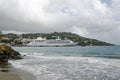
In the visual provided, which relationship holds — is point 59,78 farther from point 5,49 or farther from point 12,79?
point 5,49

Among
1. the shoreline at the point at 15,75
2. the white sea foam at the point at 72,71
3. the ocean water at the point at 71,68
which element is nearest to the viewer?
the shoreline at the point at 15,75

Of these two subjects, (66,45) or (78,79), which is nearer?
(78,79)

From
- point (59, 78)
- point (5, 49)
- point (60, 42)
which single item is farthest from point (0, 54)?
point (60, 42)

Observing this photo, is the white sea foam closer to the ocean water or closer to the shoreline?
the ocean water

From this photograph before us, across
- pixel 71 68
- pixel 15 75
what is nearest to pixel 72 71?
pixel 71 68

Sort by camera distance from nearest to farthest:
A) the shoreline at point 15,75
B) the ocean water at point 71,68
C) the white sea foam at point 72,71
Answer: the shoreline at point 15,75 → the white sea foam at point 72,71 → the ocean water at point 71,68

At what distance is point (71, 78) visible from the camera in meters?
22.0

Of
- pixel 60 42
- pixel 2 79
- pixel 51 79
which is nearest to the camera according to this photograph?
pixel 2 79

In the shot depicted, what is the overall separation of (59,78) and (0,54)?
2127cm

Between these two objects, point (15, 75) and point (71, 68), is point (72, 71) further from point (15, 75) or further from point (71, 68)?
point (15, 75)

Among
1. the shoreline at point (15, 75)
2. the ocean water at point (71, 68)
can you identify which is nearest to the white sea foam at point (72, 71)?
the ocean water at point (71, 68)

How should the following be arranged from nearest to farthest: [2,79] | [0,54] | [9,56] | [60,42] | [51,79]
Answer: [2,79] → [51,79] → [0,54] → [9,56] → [60,42]

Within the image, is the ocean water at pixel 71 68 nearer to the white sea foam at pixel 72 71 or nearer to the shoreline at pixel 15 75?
the white sea foam at pixel 72 71

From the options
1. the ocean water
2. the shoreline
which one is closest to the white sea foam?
the ocean water
